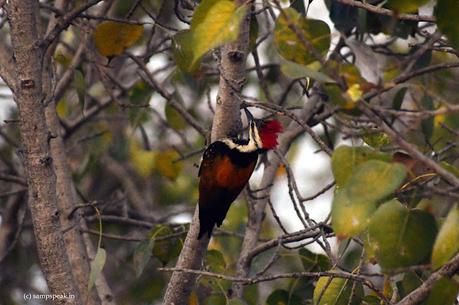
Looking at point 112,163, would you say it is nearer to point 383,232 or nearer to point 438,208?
point 438,208

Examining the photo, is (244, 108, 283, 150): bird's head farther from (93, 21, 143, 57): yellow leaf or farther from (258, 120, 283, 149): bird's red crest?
(93, 21, 143, 57): yellow leaf

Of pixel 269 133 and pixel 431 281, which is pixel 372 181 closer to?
pixel 431 281

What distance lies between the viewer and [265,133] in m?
3.69

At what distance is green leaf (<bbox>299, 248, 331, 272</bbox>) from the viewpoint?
3.47 m

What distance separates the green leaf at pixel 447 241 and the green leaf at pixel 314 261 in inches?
58.5

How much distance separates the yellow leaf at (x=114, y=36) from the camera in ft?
11.9

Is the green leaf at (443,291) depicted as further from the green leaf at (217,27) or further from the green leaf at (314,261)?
the green leaf at (314,261)

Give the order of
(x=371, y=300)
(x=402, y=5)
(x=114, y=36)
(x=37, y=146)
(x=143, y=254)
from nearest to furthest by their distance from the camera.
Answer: (x=402, y=5) < (x=371, y=300) < (x=37, y=146) < (x=143, y=254) < (x=114, y=36)

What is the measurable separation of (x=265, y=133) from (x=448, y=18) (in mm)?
1644

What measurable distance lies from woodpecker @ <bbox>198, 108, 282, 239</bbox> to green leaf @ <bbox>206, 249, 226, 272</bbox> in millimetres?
131

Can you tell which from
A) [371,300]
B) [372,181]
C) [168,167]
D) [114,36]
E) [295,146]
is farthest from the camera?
[295,146]

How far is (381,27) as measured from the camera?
3.50 m

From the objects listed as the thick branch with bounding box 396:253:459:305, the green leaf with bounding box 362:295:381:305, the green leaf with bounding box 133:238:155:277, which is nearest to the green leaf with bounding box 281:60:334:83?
the thick branch with bounding box 396:253:459:305

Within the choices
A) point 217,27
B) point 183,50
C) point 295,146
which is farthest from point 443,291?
point 295,146
